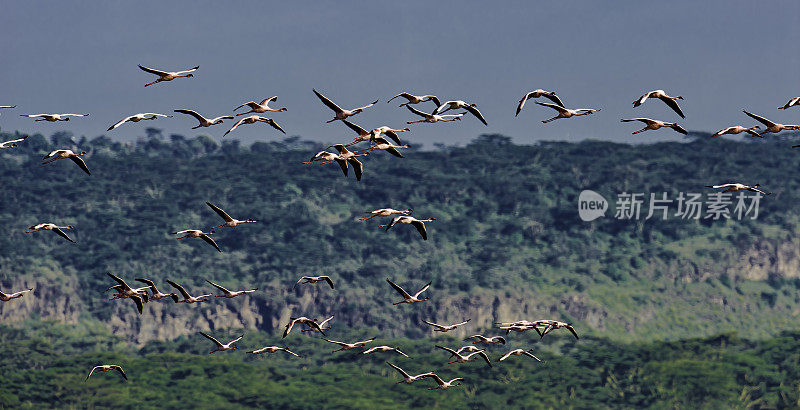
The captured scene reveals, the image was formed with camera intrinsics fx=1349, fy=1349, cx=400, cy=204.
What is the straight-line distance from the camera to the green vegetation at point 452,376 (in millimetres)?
105062

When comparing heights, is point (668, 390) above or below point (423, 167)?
below

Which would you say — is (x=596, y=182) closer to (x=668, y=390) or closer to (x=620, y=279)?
(x=620, y=279)

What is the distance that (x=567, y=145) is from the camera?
194m

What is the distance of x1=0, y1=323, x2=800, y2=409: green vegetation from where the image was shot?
10506 cm

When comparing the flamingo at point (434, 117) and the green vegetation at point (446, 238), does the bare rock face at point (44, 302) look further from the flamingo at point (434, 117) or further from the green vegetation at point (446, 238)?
the flamingo at point (434, 117)

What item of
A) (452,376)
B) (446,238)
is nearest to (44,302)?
(446,238)

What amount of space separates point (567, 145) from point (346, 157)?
155 metres

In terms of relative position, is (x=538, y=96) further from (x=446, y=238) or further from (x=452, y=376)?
(x=446, y=238)

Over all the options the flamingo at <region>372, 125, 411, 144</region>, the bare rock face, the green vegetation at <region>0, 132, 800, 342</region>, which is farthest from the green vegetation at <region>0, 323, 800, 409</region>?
the flamingo at <region>372, 125, 411, 144</region>

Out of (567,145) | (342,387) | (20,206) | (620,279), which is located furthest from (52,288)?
(567,145)

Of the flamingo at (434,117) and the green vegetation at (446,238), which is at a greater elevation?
the flamingo at (434,117)

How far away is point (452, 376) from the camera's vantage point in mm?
109562

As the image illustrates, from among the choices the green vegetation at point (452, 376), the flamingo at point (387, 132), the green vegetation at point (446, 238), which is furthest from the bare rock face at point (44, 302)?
the flamingo at point (387, 132)

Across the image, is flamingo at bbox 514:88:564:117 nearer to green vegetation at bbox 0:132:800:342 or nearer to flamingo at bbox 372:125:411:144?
flamingo at bbox 372:125:411:144
